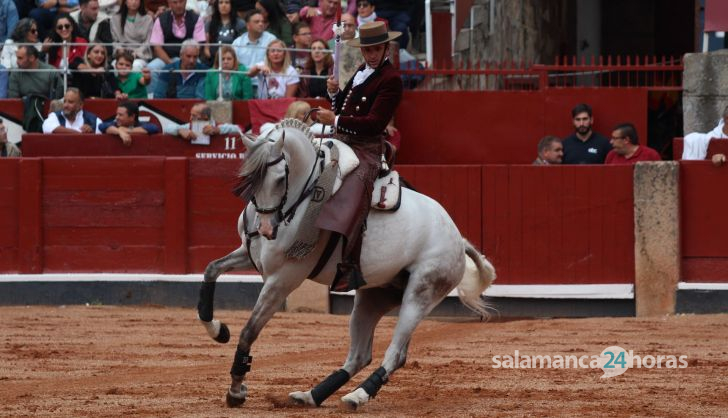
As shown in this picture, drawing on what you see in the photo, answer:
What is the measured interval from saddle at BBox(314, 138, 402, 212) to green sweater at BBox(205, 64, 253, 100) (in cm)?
614

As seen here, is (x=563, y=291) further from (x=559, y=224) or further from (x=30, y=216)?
(x=30, y=216)

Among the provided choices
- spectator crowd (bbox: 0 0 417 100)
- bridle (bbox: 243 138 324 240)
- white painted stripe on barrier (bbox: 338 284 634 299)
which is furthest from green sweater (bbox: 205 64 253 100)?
bridle (bbox: 243 138 324 240)

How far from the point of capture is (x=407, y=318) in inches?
316

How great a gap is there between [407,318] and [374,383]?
46 cm

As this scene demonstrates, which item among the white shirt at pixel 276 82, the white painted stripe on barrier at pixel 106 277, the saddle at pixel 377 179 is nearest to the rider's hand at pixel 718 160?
the white shirt at pixel 276 82

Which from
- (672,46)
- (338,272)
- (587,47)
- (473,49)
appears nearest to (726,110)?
(473,49)

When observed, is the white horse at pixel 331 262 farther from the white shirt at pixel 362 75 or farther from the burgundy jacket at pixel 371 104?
the white shirt at pixel 362 75

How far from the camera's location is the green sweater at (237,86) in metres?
14.1

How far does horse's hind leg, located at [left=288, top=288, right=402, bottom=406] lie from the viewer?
25.5 ft

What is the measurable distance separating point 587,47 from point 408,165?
8.07 metres

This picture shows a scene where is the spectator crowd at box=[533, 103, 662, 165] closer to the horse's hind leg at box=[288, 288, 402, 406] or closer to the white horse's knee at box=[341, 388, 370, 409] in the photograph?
the horse's hind leg at box=[288, 288, 402, 406]

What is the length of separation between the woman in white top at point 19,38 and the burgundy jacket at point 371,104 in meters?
7.14

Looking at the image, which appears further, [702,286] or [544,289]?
[544,289]

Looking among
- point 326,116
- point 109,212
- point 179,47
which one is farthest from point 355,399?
point 179,47
